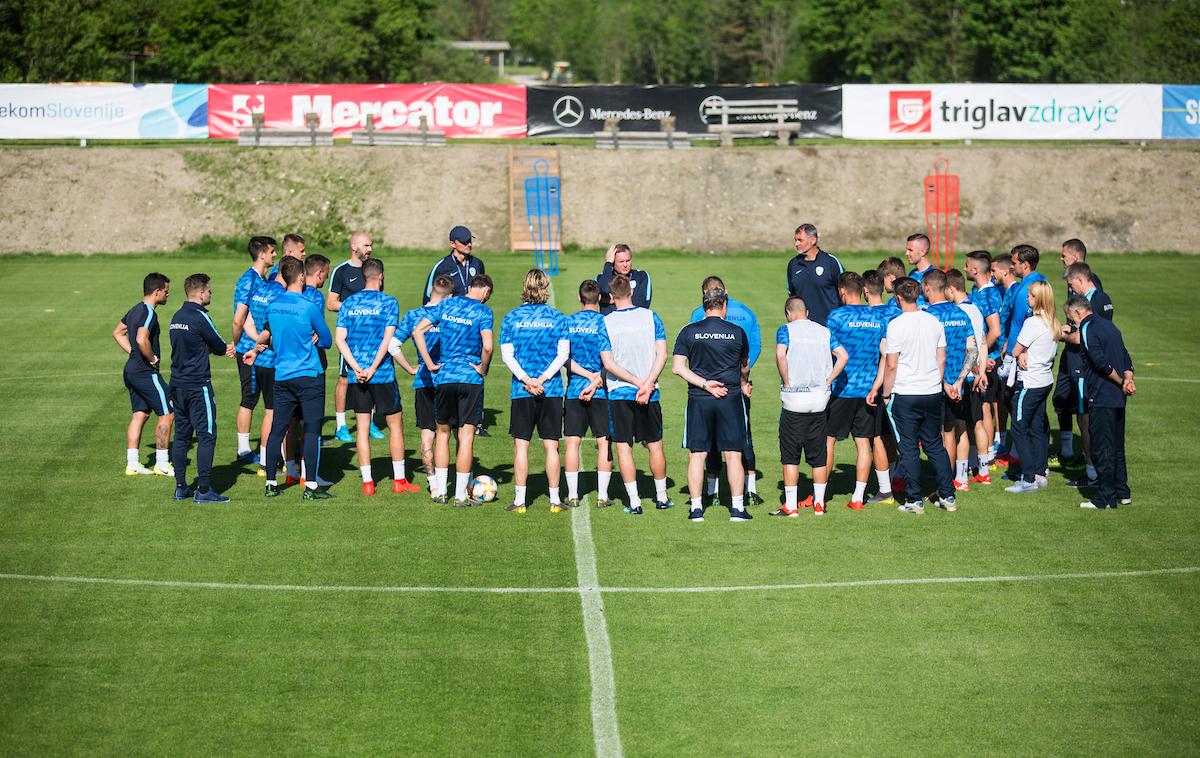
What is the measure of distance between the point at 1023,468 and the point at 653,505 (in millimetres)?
4162

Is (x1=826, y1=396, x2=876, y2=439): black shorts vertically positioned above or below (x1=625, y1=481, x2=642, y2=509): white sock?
above

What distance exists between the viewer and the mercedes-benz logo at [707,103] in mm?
41500

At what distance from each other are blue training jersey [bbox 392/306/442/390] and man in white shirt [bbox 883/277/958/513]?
456cm

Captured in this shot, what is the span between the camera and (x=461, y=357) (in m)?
13.1

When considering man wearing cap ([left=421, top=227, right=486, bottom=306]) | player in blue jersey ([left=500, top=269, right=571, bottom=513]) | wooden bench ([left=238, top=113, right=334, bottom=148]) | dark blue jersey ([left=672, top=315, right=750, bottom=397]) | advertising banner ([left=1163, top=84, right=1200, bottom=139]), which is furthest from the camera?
advertising banner ([left=1163, top=84, right=1200, bottom=139])

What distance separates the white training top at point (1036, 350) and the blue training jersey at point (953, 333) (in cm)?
74

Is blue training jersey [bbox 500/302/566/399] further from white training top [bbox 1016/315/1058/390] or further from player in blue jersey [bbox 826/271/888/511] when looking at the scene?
white training top [bbox 1016/315/1058/390]

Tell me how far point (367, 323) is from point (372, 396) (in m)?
0.79

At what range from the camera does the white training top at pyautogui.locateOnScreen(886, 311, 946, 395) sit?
1290 cm

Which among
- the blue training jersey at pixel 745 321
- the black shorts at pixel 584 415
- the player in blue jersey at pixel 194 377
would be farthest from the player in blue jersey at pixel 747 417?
the player in blue jersey at pixel 194 377

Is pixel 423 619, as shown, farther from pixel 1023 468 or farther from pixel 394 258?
pixel 394 258

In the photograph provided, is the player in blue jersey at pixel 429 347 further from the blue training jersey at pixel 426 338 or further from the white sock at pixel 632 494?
the white sock at pixel 632 494

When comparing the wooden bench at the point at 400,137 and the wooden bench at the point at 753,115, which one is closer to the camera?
the wooden bench at the point at 400,137

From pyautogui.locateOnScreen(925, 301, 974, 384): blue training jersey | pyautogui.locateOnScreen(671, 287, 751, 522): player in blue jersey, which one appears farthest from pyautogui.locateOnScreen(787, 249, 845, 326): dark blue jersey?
pyautogui.locateOnScreen(671, 287, 751, 522): player in blue jersey
